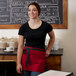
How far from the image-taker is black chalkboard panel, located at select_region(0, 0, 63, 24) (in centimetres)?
284

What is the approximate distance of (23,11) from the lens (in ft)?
9.45

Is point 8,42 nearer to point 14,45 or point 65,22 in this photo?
point 14,45

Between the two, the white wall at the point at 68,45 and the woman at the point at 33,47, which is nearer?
the woman at the point at 33,47

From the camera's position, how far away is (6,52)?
2.45 metres

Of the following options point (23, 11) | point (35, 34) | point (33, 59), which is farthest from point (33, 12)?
point (23, 11)

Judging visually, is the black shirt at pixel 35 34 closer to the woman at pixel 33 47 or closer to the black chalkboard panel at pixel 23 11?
the woman at pixel 33 47

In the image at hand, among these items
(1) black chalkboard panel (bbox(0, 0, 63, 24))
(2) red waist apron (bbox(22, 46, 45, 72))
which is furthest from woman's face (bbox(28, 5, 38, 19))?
(1) black chalkboard panel (bbox(0, 0, 63, 24))

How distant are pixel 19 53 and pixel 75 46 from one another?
3.44 feet

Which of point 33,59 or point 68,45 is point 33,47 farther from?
point 68,45

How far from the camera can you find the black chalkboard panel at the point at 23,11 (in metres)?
2.84

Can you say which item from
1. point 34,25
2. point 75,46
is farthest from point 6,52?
point 75,46

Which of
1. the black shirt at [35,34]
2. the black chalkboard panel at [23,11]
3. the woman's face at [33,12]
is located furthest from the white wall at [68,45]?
the woman's face at [33,12]

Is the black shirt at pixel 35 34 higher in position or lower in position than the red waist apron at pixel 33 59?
higher

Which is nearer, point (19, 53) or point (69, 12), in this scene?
point (19, 53)
